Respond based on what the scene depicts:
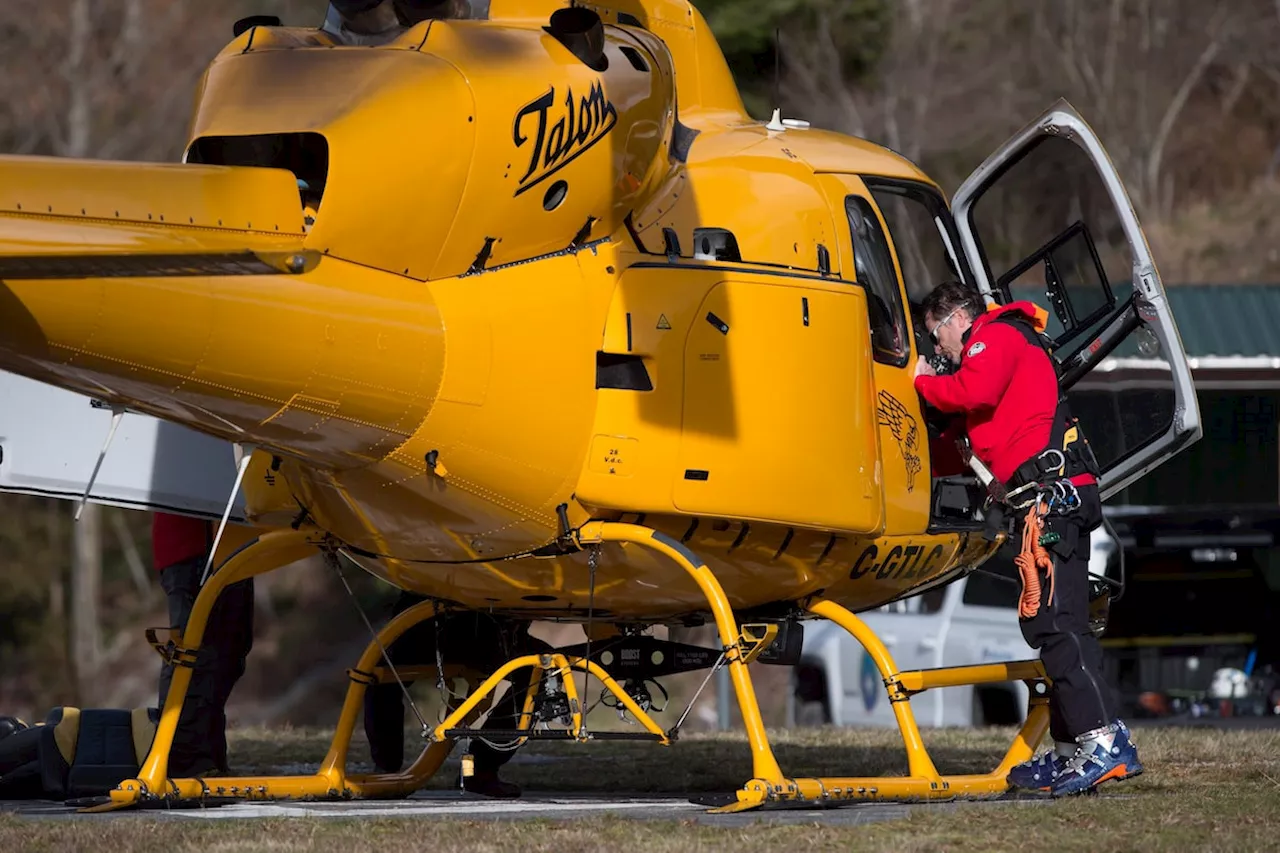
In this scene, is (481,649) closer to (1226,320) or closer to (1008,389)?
(1008,389)

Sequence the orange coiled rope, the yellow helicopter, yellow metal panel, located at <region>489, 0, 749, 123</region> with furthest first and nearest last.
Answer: yellow metal panel, located at <region>489, 0, 749, 123</region>
the orange coiled rope
the yellow helicopter

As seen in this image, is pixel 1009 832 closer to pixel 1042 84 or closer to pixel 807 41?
pixel 807 41

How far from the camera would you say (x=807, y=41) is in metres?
35.1

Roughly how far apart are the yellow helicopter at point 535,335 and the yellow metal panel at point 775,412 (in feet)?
0.05

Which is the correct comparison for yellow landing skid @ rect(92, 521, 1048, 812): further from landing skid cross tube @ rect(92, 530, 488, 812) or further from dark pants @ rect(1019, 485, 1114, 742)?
dark pants @ rect(1019, 485, 1114, 742)

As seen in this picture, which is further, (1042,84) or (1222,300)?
(1042,84)

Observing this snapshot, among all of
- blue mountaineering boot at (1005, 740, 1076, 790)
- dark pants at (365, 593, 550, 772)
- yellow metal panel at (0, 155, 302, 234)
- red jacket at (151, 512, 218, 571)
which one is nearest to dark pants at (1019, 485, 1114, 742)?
blue mountaineering boot at (1005, 740, 1076, 790)

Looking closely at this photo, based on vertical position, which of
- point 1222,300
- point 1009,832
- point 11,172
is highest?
point 1222,300

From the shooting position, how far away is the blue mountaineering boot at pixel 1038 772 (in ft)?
28.9

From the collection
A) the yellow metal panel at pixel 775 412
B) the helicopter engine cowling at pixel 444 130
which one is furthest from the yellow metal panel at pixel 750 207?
the helicopter engine cowling at pixel 444 130

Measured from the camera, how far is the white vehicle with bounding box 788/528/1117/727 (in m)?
17.6

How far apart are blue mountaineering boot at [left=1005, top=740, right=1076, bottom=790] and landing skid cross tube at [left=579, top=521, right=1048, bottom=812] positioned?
0.05 metres

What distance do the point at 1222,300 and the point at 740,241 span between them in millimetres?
11531

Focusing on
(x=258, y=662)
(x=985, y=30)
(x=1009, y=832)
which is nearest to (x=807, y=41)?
(x=985, y=30)
